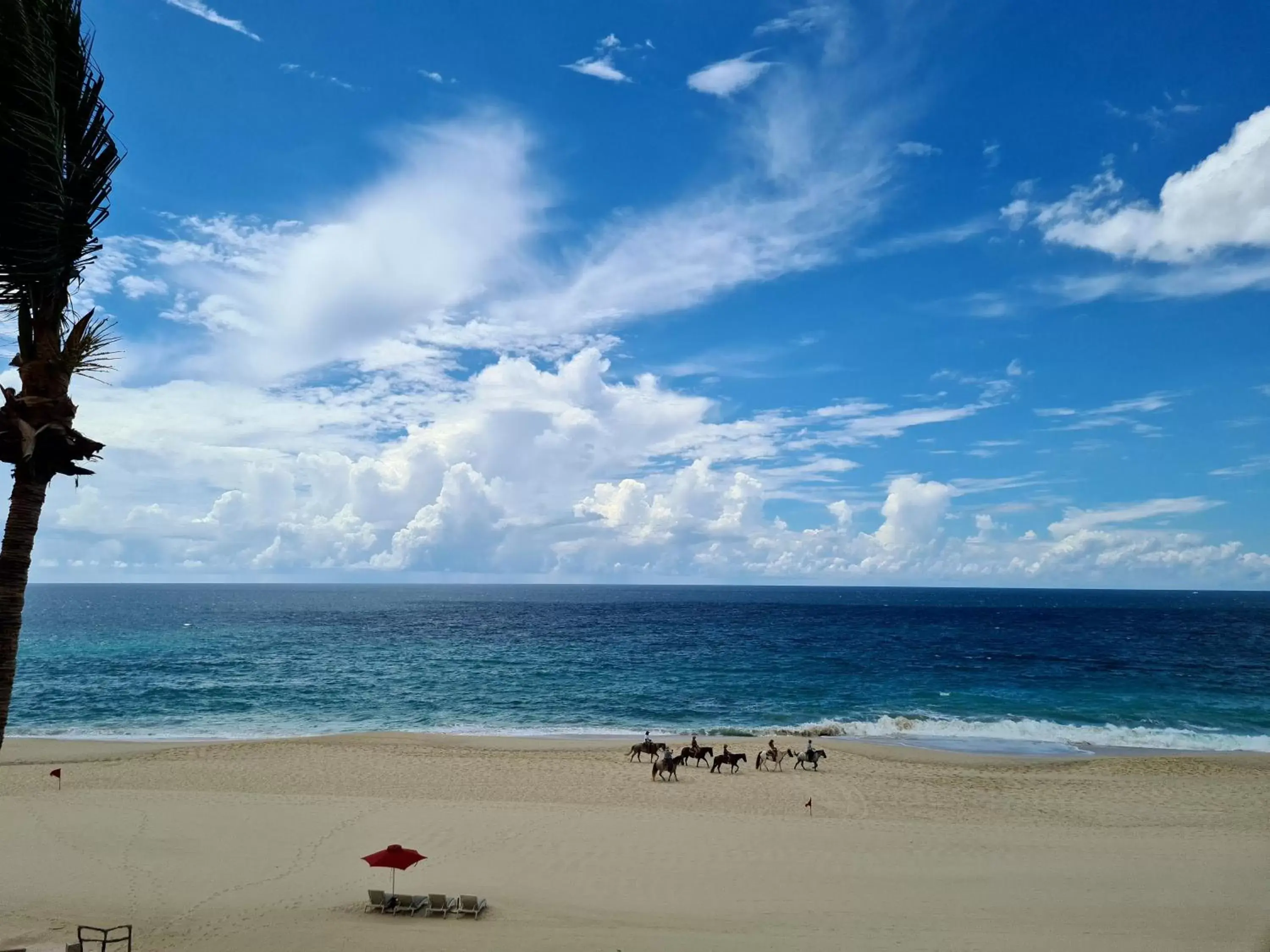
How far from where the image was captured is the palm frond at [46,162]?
25.1 feet

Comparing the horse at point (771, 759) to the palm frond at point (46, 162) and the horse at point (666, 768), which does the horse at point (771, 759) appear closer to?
the horse at point (666, 768)

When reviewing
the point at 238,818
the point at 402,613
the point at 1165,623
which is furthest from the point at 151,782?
the point at 1165,623

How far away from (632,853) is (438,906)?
5.56 meters

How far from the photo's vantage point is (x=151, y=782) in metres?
26.2

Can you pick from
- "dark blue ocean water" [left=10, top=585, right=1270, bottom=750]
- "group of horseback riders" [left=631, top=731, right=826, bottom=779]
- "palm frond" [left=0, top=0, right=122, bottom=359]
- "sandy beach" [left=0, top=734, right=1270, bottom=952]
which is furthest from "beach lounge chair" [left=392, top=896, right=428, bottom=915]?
"dark blue ocean water" [left=10, top=585, right=1270, bottom=750]

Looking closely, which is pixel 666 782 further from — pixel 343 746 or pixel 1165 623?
pixel 1165 623

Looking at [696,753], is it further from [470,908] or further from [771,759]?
[470,908]

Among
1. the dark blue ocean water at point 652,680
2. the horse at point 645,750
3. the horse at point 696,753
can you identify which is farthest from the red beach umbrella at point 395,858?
the dark blue ocean water at point 652,680

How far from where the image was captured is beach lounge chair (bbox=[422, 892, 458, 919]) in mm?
14734

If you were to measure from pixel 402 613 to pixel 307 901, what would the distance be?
132 meters

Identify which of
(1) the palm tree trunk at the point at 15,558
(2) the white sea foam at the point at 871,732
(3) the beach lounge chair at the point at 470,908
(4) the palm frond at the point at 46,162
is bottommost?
(2) the white sea foam at the point at 871,732

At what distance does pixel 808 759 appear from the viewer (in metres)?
29.8

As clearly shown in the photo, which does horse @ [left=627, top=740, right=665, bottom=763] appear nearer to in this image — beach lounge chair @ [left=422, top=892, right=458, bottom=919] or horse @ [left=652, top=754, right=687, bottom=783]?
horse @ [left=652, top=754, right=687, bottom=783]

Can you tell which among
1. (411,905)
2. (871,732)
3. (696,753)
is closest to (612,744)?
(696,753)
